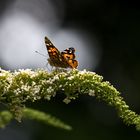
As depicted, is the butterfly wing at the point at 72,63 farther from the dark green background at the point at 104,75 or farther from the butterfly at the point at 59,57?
the dark green background at the point at 104,75

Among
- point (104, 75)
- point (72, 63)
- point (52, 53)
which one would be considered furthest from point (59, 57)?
point (104, 75)

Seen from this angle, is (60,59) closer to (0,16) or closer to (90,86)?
(90,86)

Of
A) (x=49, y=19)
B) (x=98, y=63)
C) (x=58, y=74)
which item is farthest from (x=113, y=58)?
(x=58, y=74)

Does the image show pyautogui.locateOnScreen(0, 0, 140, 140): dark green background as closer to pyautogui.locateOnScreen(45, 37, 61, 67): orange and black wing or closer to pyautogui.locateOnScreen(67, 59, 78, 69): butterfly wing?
pyautogui.locateOnScreen(45, 37, 61, 67): orange and black wing

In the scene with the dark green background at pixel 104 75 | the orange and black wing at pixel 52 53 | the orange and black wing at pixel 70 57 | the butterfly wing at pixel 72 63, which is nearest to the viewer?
the butterfly wing at pixel 72 63

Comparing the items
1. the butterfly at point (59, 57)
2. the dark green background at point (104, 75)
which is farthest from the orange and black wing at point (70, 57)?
the dark green background at point (104, 75)

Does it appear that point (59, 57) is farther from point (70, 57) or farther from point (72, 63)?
point (72, 63)

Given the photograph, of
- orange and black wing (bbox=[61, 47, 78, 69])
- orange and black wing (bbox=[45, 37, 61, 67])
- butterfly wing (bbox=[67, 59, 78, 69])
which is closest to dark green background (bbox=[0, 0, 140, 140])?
orange and black wing (bbox=[61, 47, 78, 69])

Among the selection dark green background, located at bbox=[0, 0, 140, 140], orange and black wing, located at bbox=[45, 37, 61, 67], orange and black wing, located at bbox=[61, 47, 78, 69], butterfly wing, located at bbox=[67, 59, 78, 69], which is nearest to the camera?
butterfly wing, located at bbox=[67, 59, 78, 69]
